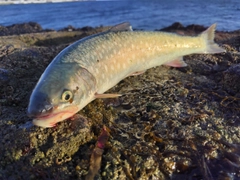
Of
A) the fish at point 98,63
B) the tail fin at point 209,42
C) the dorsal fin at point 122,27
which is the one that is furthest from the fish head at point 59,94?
the tail fin at point 209,42

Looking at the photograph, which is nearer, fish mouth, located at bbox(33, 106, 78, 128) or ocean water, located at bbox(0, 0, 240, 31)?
fish mouth, located at bbox(33, 106, 78, 128)

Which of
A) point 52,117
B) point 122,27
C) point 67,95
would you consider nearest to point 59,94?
point 67,95

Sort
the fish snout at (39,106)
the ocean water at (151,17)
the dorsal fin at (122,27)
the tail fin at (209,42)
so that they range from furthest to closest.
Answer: the ocean water at (151,17) < the tail fin at (209,42) < the dorsal fin at (122,27) < the fish snout at (39,106)

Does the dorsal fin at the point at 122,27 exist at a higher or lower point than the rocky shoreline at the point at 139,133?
higher

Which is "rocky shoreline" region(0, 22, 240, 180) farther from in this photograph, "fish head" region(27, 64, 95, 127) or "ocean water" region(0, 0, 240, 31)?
"ocean water" region(0, 0, 240, 31)

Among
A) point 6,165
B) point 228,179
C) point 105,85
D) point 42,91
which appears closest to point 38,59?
point 105,85

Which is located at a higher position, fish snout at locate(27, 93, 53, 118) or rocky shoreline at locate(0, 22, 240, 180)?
fish snout at locate(27, 93, 53, 118)

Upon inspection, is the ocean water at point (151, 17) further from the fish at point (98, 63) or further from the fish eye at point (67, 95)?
the fish eye at point (67, 95)

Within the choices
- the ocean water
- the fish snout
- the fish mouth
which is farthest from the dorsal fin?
the ocean water
